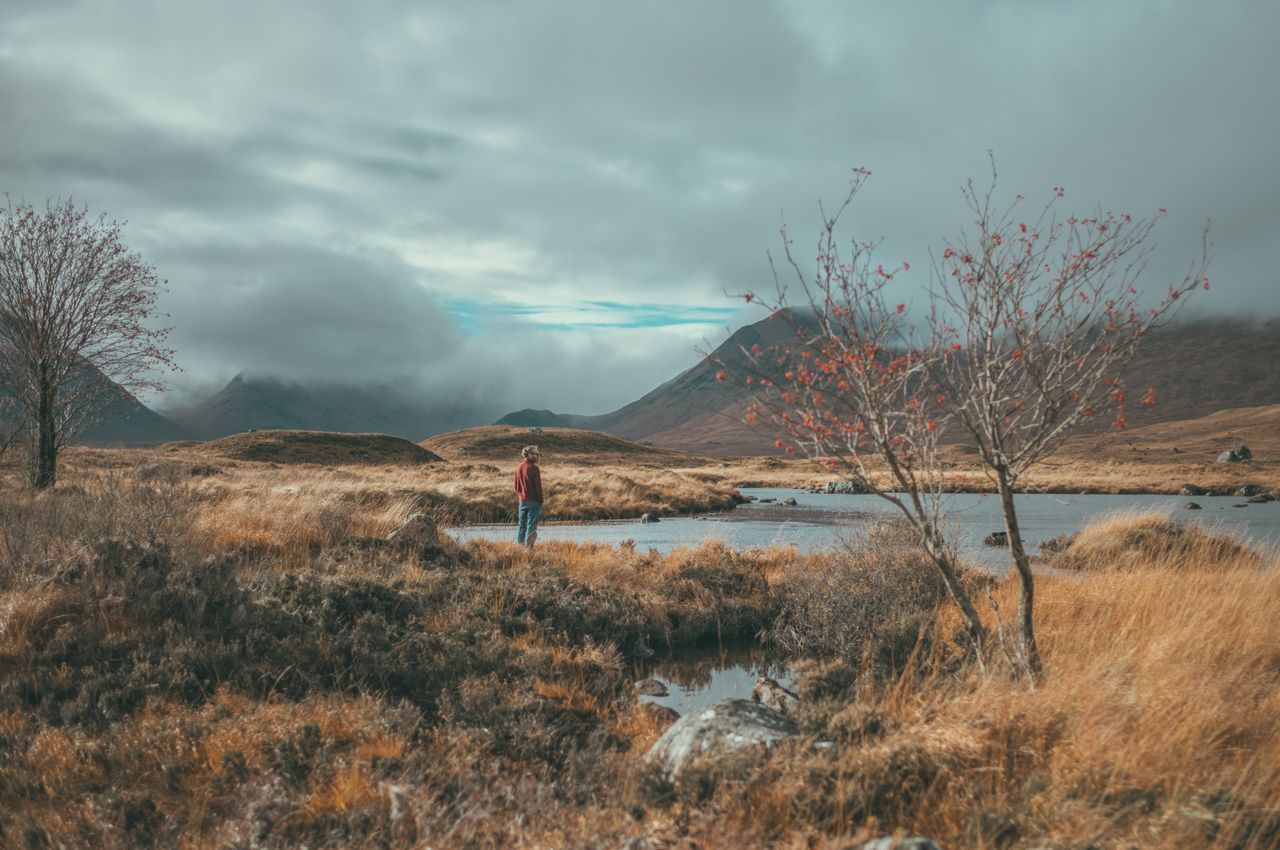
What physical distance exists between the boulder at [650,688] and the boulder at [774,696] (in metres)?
1.18

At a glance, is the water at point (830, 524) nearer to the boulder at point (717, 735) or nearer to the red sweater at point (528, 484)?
the red sweater at point (528, 484)

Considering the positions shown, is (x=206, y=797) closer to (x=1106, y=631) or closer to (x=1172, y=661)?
(x=1172, y=661)

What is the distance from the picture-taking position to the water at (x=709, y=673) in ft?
31.7

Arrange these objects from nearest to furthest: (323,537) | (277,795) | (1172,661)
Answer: (277,795) < (1172,661) < (323,537)

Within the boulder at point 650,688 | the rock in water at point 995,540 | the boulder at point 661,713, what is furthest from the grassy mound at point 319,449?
the boulder at point 661,713

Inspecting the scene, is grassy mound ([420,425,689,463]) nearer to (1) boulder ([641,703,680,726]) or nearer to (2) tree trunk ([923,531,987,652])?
(1) boulder ([641,703,680,726])

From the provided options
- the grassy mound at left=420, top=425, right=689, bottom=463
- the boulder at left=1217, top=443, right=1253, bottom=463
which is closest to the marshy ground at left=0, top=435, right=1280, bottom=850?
the boulder at left=1217, top=443, right=1253, bottom=463

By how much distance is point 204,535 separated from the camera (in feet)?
43.1

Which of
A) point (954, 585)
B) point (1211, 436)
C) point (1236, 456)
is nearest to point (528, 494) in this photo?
point (954, 585)

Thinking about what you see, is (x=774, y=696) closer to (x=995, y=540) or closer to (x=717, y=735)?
(x=717, y=735)

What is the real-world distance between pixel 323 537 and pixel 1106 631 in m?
12.4

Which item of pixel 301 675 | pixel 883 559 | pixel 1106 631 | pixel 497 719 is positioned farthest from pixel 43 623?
pixel 1106 631

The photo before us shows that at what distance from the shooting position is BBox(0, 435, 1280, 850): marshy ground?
4.97 meters

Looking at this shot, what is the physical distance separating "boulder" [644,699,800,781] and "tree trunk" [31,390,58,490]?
19621 millimetres
